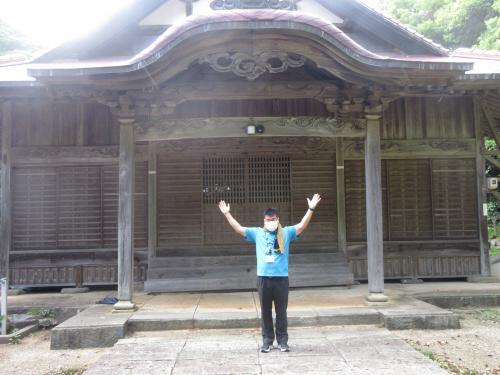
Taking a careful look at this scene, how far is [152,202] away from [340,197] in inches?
157

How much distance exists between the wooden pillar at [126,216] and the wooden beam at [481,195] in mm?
7303

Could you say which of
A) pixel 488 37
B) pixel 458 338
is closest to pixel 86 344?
pixel 458 338

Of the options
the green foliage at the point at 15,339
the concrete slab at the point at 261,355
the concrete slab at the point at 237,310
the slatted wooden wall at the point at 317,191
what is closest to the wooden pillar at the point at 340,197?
the slatted wooden wall at the point at 317,191

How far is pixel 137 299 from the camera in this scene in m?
7.54

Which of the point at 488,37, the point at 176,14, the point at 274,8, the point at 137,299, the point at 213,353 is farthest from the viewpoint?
the point at 488,37

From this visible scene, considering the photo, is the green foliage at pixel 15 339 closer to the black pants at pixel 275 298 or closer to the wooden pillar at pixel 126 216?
the wooden pillar at pixel 126 216

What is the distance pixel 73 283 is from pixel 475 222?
346 inches

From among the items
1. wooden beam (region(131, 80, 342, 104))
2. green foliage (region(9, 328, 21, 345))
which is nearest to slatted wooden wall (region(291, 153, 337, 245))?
wooden beam (region(131, 80, 342, 104))

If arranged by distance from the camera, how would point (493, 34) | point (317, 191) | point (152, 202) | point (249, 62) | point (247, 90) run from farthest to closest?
point (493, 34) < point (317, 191) < point (152, 202) < point (247, 90) < point (249, 62)

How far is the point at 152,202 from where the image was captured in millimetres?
8547

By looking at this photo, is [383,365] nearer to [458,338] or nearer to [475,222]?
[458,338]

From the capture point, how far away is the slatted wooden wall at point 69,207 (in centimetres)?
861

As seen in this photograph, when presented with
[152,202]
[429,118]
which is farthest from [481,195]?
[152,202]

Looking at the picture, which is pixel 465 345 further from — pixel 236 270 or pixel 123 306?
pixel 123 306
